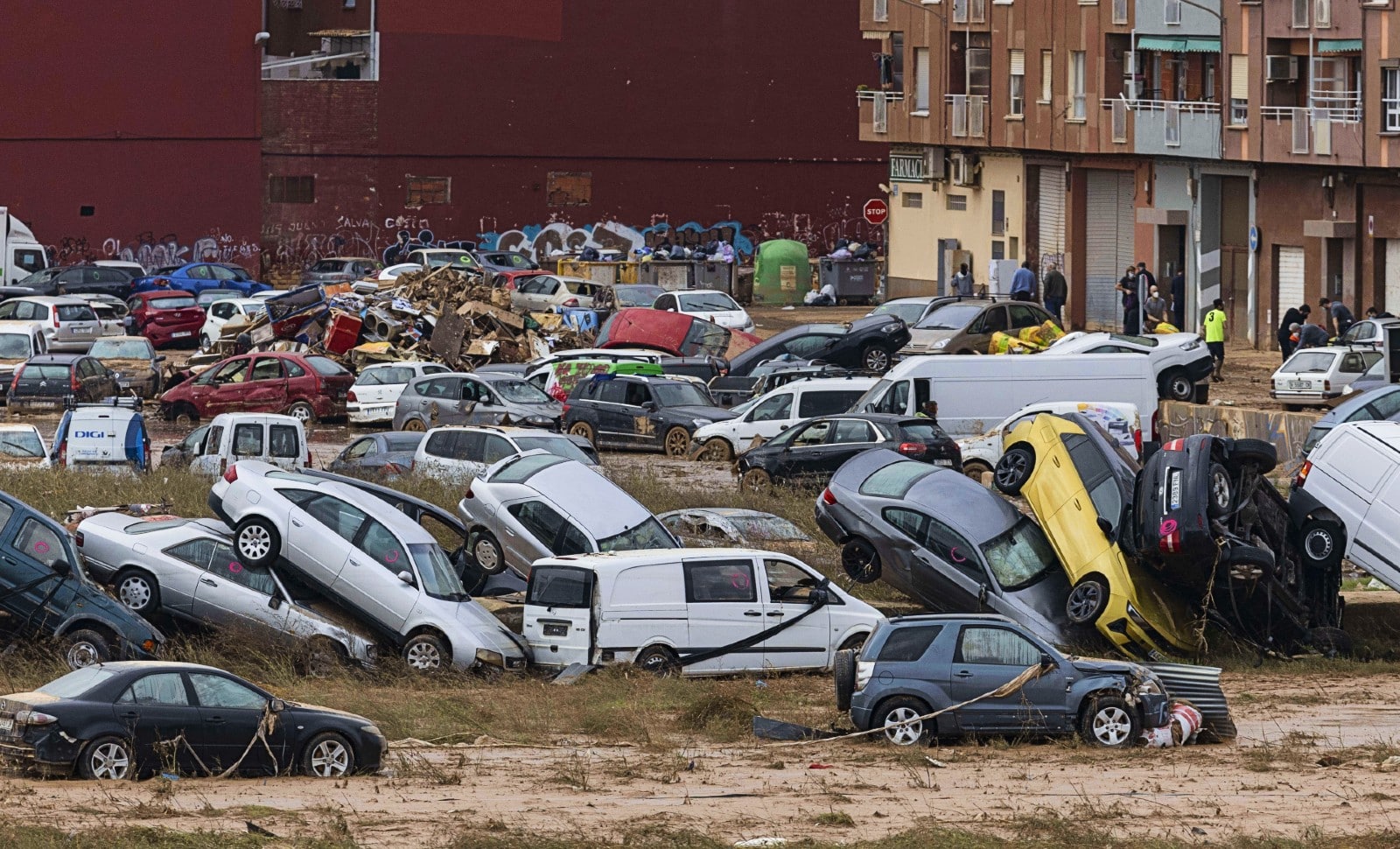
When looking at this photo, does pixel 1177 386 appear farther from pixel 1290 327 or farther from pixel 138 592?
pixel 138 592

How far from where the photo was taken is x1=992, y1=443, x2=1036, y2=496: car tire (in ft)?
69.2

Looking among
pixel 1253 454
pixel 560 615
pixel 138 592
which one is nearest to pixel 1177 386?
pixel 1253 454

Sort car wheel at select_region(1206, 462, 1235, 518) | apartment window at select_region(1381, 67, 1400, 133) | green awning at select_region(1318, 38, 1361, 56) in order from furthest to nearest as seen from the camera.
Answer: green awning at select_region(1318, 38, 1361, 56)
apartment window at select_region(1381, 67, 1400, 133)
car wheel at select_region(1206, 462, 1235, 518)

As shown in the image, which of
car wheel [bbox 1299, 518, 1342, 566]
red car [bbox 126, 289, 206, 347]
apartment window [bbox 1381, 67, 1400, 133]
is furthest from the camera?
red car [bbox 126, 289, 206, 347]

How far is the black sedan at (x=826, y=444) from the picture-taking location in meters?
27.8

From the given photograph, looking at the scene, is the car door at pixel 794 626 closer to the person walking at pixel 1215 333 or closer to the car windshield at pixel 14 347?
the person walking at pixel 1215 333

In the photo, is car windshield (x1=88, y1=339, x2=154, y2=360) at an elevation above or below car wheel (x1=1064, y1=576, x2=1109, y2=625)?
above

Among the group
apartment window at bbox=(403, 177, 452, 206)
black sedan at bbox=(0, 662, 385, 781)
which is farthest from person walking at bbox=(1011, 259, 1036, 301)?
black sedan at bbox=(0, 662, 385, 781)

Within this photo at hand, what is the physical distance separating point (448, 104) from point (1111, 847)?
53.1 meters

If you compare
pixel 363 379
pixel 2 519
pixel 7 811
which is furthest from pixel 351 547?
pixel 363 379

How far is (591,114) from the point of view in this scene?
6444 cm

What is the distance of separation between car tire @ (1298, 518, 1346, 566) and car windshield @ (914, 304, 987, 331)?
60.8 feet

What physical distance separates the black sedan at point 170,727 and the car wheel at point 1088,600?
7.19 metres

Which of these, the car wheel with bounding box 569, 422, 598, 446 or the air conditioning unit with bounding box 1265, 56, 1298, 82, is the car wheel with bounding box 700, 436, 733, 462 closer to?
the car wheel with bounding box 569, 422, 598, 446
